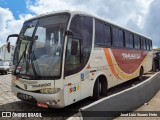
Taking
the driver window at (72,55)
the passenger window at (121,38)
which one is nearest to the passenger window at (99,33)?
the driver window at (72,55)

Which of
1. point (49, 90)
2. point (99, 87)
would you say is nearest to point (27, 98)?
point (49, 90)

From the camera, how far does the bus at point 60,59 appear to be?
6121mm

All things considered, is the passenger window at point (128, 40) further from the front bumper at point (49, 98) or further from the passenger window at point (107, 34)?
the front bumper at point (49, 98)

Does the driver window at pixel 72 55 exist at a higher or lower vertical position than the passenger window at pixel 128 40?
lower

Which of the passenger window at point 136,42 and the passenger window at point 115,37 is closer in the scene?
the passenger window at point 115,37

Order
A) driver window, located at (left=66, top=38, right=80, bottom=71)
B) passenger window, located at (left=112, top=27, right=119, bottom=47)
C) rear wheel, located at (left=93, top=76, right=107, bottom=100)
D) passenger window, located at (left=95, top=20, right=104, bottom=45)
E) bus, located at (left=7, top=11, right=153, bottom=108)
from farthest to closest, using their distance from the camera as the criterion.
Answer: passenger window, located at (left=112, top=27, right=119, bottom=47) → passenger window, located at (left=95, top=20, right=104, bottom=45) → rear wheel, located at (left=93, top=76, right=107, bottom=100) → driver window, located at (left=66, top=38, right=80, bottom=71) → bus, located at (left=7, top=11, right=153, bottom=108)

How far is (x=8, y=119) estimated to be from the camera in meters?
6.30

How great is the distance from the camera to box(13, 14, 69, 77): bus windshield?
6.21m

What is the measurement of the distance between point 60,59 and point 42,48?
790 mm

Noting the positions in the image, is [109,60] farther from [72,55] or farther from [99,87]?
[72,55]

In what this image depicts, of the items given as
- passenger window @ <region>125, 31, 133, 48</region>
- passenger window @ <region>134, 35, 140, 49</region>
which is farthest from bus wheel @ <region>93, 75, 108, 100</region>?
passenger window @ <region>134, 35, 140, 49</region>

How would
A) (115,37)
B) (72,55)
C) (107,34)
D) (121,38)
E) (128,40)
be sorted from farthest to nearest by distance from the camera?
(128,40), (121,38), (115,37), (107,34), (72,55)

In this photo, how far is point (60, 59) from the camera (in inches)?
241

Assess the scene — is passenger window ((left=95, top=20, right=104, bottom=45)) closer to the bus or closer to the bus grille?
the bus
